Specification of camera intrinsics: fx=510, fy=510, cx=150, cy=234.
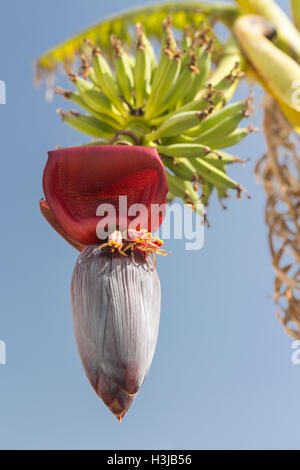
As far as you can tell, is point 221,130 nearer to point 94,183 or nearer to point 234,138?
point 234,138

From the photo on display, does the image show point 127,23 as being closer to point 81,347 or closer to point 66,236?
point 66,236

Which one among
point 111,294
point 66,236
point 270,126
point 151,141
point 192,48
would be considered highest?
point 270,126

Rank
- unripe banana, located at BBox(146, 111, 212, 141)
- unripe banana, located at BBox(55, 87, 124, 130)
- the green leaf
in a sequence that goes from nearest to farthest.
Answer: unripe banana, located at BBox(146, 111, 212, 141), unripe banana, located at BBox(55, 87, 124, 130), the green leaf

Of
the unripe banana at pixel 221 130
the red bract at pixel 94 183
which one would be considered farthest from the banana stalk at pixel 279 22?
the red bract at pixel 94 183

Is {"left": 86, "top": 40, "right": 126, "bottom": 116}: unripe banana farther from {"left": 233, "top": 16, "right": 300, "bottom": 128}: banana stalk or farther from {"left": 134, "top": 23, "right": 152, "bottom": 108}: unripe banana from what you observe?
{"left": 233, "top": 16, "right": 300, "bottom": 128}: banana stalk

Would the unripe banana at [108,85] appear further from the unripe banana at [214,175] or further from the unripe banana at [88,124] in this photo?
the unripe banana at [214,175]

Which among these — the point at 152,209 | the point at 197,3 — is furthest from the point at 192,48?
the point at 197,3

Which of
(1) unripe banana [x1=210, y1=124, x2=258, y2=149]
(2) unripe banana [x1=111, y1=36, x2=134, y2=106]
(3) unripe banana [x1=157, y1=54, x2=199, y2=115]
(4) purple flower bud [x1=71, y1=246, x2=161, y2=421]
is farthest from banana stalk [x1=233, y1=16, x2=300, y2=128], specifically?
(4) purple flower bud [x1=71, y1=246, x2=161, y2=421]
